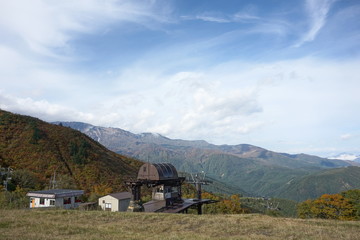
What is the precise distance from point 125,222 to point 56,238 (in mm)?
8703

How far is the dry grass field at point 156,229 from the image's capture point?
19.2 m

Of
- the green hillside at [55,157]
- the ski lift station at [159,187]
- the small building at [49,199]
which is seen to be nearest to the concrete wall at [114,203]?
the ski lift station at [159,187]

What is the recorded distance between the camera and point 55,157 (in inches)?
2901

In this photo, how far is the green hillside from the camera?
65625 mm

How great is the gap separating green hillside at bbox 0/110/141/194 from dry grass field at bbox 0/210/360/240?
35510mm

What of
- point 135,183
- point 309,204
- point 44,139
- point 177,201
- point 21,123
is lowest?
point 309,204

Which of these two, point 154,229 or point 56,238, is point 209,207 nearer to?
point 154,229

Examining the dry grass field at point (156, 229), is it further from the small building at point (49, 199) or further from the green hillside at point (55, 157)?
the green hillside at point (55, 157)

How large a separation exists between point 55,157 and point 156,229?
61044 millimetres

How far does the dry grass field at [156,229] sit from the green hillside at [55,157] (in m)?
35.5

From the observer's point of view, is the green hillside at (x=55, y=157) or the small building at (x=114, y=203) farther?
the green hillside at (x=55, y=157)

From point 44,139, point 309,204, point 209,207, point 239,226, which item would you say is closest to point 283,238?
point 239,226

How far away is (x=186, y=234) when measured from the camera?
2014 cm

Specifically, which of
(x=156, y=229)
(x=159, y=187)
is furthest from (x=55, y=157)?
(x=156, y=229)
